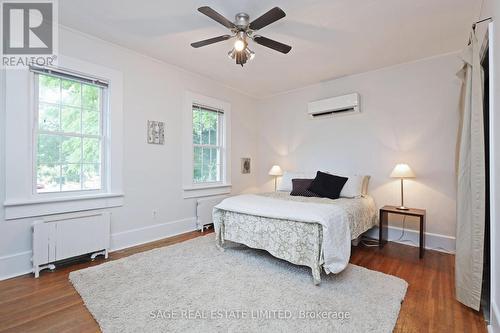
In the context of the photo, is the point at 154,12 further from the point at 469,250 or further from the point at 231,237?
the point at 469,250

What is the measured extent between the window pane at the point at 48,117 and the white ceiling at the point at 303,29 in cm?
92

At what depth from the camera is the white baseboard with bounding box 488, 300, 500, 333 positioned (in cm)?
143

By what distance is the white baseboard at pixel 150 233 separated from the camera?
3.04m

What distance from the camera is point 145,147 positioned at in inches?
131

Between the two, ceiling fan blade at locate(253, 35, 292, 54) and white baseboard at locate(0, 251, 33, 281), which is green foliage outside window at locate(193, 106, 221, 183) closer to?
ceiling fan blade at locate(253, 35, 292, 54)

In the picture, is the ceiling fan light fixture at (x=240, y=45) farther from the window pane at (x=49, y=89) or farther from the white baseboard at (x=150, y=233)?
the white baseboard at (x=150, y=233)

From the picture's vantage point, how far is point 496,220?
1544mm

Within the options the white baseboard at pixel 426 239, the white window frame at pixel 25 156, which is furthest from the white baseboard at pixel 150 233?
the white baseboard at pixel 426 239

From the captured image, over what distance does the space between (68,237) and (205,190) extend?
2.02 metres

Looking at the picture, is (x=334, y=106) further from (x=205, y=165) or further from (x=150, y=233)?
(x=150, y=233)

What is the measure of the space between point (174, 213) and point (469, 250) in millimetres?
3441

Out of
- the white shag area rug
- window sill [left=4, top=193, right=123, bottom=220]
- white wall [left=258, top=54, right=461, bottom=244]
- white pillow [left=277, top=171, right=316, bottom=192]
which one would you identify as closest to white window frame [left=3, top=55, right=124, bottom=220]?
window sill [left=4, top=193, right=123, bottom=220]

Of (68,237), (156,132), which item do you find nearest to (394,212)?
(156,132)

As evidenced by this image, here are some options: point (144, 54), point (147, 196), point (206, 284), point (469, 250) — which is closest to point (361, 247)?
point (469, 250)
